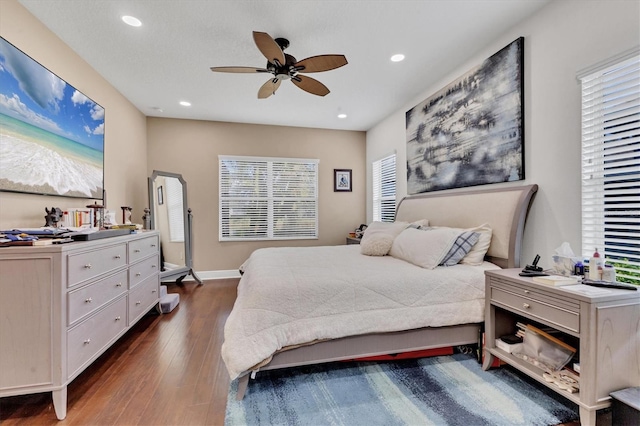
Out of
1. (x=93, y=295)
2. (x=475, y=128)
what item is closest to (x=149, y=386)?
(x=93, y=295)

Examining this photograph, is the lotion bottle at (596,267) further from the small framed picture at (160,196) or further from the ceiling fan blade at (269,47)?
the small framed picture at (160,196)

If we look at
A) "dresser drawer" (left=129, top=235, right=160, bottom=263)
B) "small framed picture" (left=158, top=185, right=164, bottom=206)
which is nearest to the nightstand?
"dresser drawer" (left=129, top=235, right=160, bottom=263)

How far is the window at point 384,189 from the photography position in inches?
179

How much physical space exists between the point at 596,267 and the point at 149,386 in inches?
115

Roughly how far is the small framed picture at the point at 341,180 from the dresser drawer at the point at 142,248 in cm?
324

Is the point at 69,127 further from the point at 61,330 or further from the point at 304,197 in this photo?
the point at 304,197

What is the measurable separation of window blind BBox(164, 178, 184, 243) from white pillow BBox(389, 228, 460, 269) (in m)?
3.44

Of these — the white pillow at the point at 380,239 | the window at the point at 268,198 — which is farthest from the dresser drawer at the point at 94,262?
the window at the point at 268,198

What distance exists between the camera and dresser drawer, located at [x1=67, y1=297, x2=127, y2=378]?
1708 millimetres

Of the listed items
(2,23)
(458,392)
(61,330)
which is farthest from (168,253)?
(458,392)

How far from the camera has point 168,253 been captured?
4.26 m

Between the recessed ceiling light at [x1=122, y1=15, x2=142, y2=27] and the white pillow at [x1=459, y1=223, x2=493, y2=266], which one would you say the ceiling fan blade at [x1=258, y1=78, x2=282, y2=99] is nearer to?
the recessed ceiling light at [x1=122, y1=15, x2=142, y2=27]

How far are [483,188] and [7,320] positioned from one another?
12.0ft

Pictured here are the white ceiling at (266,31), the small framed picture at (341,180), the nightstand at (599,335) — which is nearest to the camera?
the nightstand at (599,335)
